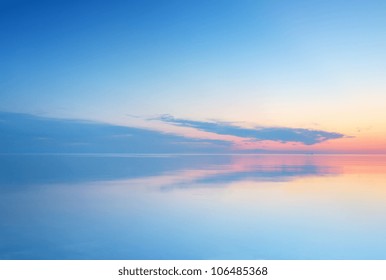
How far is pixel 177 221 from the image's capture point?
662cm

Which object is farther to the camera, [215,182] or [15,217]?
[215,182]

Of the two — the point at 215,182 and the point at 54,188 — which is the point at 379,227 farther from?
the point at 54,188

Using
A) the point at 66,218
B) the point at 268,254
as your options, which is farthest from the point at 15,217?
the point at 268,254

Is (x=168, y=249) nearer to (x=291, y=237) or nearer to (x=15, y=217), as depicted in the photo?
(x=291, y=237)

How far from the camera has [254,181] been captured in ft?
38.3

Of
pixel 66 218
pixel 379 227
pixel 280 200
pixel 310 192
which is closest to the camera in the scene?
pixel 379 227

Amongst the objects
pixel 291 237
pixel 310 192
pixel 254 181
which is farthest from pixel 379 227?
pixel 254 181

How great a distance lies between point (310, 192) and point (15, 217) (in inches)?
273

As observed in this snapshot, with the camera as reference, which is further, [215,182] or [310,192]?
[215,182]
